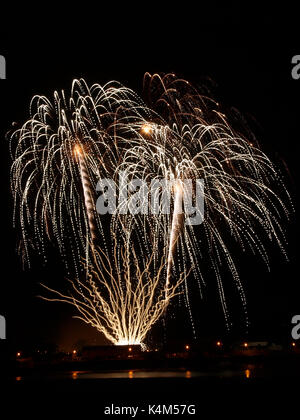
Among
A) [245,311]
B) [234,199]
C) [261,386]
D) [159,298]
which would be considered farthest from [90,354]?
[245,311]

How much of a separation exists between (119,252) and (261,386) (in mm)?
12085

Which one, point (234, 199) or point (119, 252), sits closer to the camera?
point (234, 199)

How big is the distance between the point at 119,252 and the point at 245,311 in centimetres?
2117

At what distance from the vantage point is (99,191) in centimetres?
2219

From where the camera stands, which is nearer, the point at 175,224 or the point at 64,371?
the point at 64,371

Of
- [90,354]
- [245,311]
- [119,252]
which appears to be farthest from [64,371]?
[245,311]

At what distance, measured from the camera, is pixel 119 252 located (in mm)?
23531

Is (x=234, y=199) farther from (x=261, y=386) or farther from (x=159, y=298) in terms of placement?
(x=261, y=386)

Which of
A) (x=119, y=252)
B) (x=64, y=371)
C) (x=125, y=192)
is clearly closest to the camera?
(x=64, y=371)

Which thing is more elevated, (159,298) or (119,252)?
(119,252)
